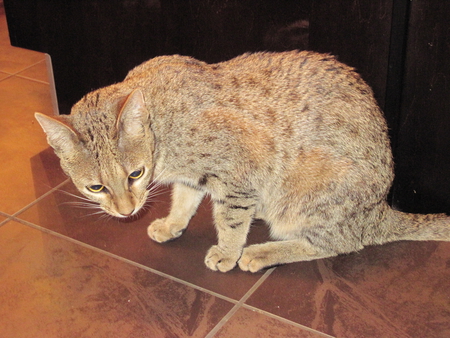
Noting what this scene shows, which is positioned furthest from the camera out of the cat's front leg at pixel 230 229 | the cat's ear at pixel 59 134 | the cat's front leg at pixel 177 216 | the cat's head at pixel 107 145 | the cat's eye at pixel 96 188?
the cat's front leg at pixel 177 216

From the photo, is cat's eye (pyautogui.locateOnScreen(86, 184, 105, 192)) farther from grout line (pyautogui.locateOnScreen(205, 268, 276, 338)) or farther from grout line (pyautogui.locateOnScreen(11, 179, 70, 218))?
grout line (pyautogui.locateOnScreen(11, 179, 70, 218))

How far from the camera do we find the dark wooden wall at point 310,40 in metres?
2.57

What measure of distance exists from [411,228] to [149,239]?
1.27 meters

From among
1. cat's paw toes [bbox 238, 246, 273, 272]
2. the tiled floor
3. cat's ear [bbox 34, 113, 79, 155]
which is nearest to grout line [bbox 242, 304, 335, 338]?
the tiled floor

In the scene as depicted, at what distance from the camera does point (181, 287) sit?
8.28 feet

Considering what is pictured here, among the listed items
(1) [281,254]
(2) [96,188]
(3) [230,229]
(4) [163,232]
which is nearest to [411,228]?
(1) [281,254]

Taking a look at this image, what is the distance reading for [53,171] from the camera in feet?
10.8

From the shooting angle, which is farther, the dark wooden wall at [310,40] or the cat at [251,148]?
the dark wooden wall at [310,40]

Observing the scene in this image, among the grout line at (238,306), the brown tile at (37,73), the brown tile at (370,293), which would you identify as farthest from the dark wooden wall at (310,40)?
the grout line at (238,306)

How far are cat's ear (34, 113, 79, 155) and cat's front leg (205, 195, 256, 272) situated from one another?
0.68 m

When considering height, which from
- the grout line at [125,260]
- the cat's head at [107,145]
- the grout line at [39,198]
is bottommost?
the grout line at [125,260]

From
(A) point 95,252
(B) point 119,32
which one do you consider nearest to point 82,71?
(B) point 119,32

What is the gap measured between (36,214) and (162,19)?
4.14ft

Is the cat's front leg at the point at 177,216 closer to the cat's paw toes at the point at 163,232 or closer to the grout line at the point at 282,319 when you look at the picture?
the cat's paw toes at the point at 163,232
